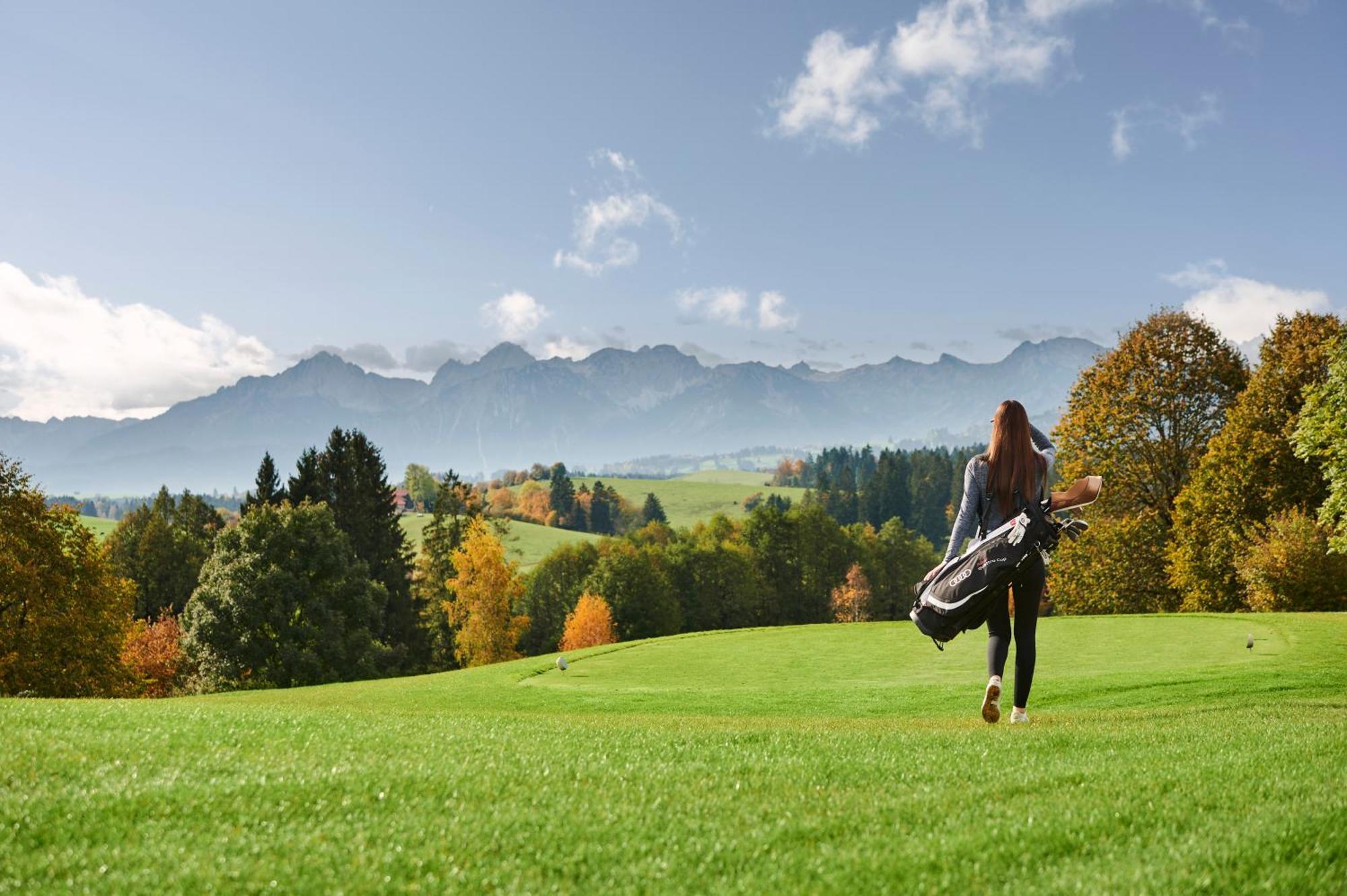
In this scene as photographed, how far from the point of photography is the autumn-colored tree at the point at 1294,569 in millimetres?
31453

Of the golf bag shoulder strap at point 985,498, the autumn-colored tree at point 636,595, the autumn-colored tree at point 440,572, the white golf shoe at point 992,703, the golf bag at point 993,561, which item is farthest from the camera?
the autumn-colored tree at point 636,595

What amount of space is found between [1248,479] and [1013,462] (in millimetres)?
31550

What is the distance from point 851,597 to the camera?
10381 cm

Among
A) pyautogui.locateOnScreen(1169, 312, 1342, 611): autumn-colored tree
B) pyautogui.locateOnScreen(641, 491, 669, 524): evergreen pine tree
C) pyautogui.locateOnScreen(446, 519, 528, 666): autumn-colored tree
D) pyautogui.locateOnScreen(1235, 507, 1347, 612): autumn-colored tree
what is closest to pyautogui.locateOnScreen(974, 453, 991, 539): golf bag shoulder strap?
pyautogui.locateOnScreen(1235, 507, 1347, 612): autumn-colored tree

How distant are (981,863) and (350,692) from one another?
20523mm

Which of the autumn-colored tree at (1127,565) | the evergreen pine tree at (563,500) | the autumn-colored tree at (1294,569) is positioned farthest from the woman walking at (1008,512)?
the evergreen pine tree at (563,500)

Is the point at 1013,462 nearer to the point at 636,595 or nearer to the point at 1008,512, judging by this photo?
the point at 1008,512

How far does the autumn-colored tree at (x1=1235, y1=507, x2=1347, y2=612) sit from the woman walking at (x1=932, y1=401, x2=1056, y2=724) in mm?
28884

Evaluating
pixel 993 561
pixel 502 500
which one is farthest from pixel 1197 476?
pixel 502 500

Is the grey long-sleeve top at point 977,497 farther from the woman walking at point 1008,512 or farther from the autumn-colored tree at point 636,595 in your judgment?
the autumn-colored tree at point 636,595

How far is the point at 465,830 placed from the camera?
16.4 ft

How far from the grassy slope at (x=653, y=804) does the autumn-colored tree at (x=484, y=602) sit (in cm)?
5671

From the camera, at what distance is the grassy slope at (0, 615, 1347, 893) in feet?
14.7

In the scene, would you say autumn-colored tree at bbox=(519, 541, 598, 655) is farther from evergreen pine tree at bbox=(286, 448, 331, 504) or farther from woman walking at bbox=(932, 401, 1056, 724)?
woman walking at bbox=(932, 401, 1056, 724)
